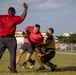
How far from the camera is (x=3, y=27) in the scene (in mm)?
11008

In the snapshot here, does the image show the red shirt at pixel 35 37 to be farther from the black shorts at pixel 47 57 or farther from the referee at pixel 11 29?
the referee at pixel 11 29

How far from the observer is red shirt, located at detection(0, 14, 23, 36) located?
10.9 m

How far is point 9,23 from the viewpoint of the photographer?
11.0m

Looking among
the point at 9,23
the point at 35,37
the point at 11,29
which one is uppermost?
the point at 9,23

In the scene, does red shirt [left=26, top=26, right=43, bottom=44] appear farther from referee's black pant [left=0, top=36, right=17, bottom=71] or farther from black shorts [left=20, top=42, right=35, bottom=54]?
referee's black pant [left=0, top=36, right=17, bottom=71]

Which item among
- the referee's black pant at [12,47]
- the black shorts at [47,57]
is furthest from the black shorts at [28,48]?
the referee's black pant at [12,47]

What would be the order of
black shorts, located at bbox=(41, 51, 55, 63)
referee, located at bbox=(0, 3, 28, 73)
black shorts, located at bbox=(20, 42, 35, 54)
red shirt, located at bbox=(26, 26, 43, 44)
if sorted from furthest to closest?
1. black shorts, located at bbox=(20, 42, 35, 54)
2. red shirt, located at bbox=(26, 26, 43, 44)
3. black shorts, located at bbox=(41, 51, 55, 63)
4. referee, located at bbox=(0, 3, 28, 73)

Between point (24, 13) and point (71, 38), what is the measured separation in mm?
97680

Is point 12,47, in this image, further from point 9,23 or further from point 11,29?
point 9,23

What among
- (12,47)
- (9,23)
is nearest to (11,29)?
(9,23)

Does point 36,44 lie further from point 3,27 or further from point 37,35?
point 3,27

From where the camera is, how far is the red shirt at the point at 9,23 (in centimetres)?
1095

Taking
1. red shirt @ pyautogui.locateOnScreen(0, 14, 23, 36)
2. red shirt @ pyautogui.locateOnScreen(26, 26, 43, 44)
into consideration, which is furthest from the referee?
red shirt @ pyautogui.locateOnScreen(26, 26, 43, 44)

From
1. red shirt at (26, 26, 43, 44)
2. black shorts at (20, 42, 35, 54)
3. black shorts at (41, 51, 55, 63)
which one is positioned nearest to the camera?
black shorts at (41, 51, 55, 63)
